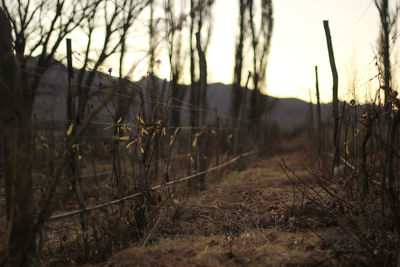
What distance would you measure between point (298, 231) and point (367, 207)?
57cm

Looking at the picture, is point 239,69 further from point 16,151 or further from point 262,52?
point 16,151

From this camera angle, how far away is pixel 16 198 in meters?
1.72

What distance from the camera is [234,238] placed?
2863 mm

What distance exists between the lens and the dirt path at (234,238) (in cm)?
235

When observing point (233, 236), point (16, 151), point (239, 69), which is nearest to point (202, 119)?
point (233, 236)

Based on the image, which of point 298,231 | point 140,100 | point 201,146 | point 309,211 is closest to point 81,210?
point 140,100

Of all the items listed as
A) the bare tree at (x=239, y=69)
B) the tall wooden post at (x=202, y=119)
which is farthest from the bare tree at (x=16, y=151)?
the bare tree at (x=239, y=69)

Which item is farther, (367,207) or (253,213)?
(253,213)

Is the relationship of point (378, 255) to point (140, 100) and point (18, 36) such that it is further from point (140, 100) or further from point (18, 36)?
point (18, 36)

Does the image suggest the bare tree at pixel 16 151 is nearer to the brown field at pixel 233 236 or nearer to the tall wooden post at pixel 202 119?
the brown field at pixel 233 236

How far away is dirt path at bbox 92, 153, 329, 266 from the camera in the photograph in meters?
2.35

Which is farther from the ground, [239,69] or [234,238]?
[239,69]

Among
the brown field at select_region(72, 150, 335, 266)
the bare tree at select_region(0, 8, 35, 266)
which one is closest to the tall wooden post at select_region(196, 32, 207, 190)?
the brown field at select_region(72, 150, 335, 266)

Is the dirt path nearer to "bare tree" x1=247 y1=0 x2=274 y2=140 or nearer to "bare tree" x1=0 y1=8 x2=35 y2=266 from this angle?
"bare tree" x1=0 y1=8 x2=35 y2=266
